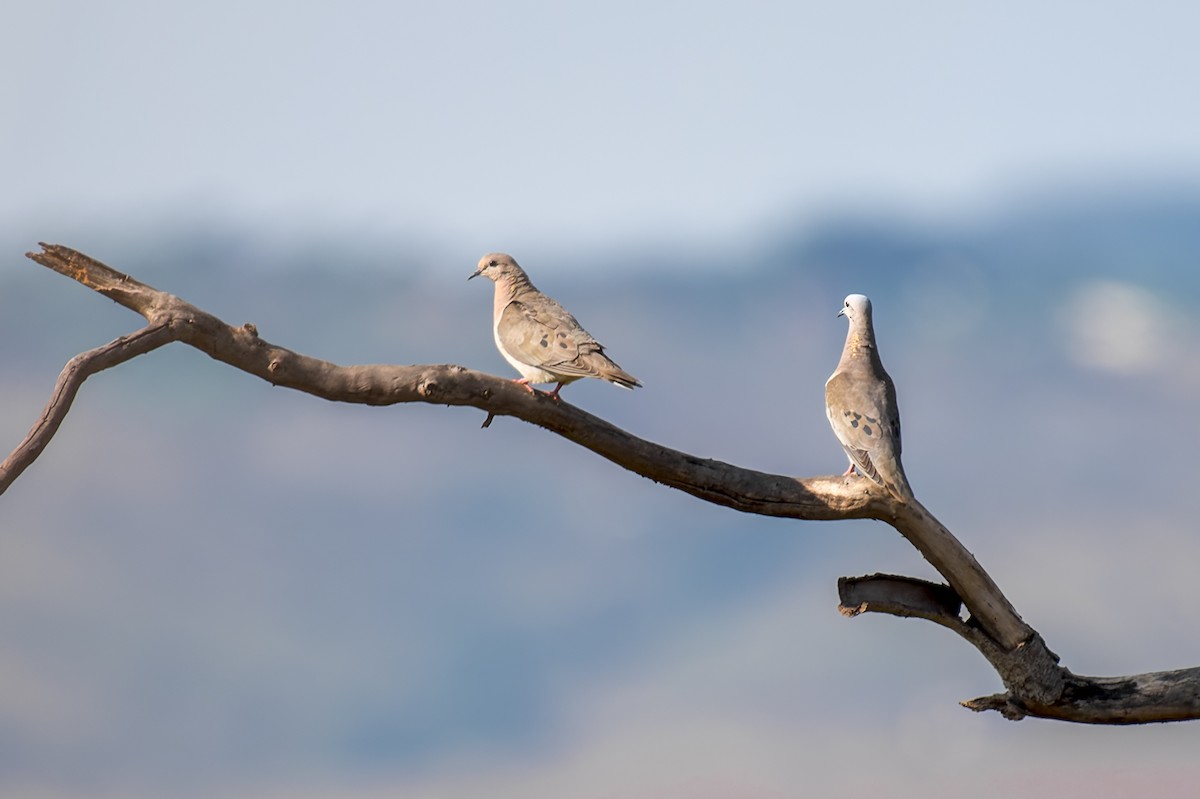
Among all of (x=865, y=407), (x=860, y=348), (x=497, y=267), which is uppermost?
(x=497, y=267)

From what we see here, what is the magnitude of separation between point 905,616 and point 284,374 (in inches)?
146

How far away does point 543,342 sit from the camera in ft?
24.6

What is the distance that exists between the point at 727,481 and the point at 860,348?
4.67 feet

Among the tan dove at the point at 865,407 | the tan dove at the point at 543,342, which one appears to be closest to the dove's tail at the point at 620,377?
the tan dove at the point at 543,342

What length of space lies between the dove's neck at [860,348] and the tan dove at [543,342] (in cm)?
160

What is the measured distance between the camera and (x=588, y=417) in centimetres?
697

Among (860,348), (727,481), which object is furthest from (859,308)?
(727,481)

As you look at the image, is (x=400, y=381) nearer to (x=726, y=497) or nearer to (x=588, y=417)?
(x=588, y=417)

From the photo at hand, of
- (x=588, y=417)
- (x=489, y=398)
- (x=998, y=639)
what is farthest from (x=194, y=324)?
(x=998, y=639)

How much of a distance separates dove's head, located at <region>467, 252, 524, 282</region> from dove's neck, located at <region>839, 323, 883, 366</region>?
206 centimetres

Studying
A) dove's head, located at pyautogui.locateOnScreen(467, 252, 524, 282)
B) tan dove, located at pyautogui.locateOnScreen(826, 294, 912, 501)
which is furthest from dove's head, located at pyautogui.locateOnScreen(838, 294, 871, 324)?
dove's head, located at pyautogui.locateOnScreen(467, 252, 524, 282)

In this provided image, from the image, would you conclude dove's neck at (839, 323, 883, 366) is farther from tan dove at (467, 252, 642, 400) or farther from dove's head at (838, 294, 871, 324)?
tan dove at (467, 252, 642, 400)

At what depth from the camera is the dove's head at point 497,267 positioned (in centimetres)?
855

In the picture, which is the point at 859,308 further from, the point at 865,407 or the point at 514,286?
the point at 514,286
